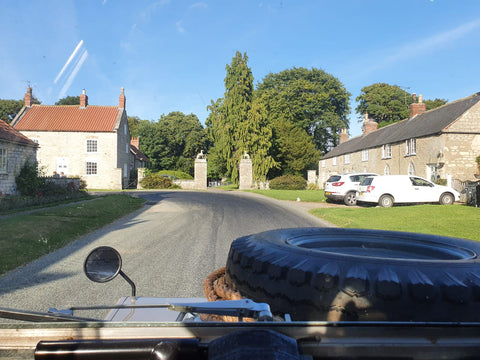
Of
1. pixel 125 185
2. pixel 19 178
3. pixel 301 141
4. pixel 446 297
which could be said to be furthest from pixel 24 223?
pixel 301 141

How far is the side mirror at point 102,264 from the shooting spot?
2191 mm

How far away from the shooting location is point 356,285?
1.73 meters

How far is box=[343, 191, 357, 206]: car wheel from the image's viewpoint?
20.1m

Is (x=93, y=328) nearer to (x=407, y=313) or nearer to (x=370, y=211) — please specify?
(x=407, y=313)

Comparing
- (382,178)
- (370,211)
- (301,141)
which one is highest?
(301,141)

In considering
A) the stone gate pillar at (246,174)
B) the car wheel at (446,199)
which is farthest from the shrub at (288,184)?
the car wheel at (446,199)

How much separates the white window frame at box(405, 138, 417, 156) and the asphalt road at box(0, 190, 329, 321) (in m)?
19.2

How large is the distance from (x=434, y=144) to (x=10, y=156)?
Answer: 2737 cm

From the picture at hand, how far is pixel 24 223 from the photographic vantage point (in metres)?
10.1

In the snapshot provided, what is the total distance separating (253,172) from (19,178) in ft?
88.9

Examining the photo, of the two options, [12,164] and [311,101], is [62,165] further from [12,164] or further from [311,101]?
[311,101]

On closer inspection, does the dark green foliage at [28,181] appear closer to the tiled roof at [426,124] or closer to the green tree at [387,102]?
the tiled roof at [426,124]

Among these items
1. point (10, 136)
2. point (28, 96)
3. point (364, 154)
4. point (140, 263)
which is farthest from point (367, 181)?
point (28, 96)

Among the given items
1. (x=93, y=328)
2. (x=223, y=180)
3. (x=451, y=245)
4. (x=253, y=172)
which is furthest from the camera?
(x=223, y=180)
